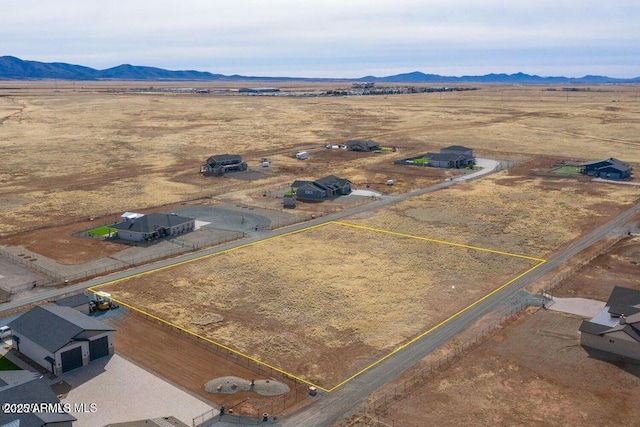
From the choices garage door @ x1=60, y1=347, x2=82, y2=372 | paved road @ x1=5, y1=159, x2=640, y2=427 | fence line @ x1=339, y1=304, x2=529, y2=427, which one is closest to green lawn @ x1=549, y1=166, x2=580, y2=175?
paved road @ x1=5, y1=159, x2=640, y2=427

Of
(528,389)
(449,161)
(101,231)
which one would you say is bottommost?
(528,389)

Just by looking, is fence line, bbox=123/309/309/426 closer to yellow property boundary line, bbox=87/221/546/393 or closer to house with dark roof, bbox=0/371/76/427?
yellow property boundary line, bbox=87/221/546/393

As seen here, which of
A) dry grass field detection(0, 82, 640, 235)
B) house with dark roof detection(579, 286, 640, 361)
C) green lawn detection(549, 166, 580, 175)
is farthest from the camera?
green lawn detection(549, 166, 580, 175)

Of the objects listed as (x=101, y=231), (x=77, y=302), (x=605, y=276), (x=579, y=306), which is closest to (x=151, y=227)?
(x=101, y=231)

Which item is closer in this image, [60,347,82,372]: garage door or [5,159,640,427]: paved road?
[5,159,640,427]: paved road

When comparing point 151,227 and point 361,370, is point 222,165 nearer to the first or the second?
point 151,227

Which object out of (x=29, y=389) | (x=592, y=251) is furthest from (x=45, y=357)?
(x=592, y=251)

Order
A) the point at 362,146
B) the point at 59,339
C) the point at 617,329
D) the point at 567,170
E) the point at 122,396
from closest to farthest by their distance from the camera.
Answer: the point at 122,396, the point at 59,339, the point at 617,329, the point at 567,170, the point at 362,146

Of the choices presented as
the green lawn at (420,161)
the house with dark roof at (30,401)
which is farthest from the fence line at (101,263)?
the green lawn at (420,161)
